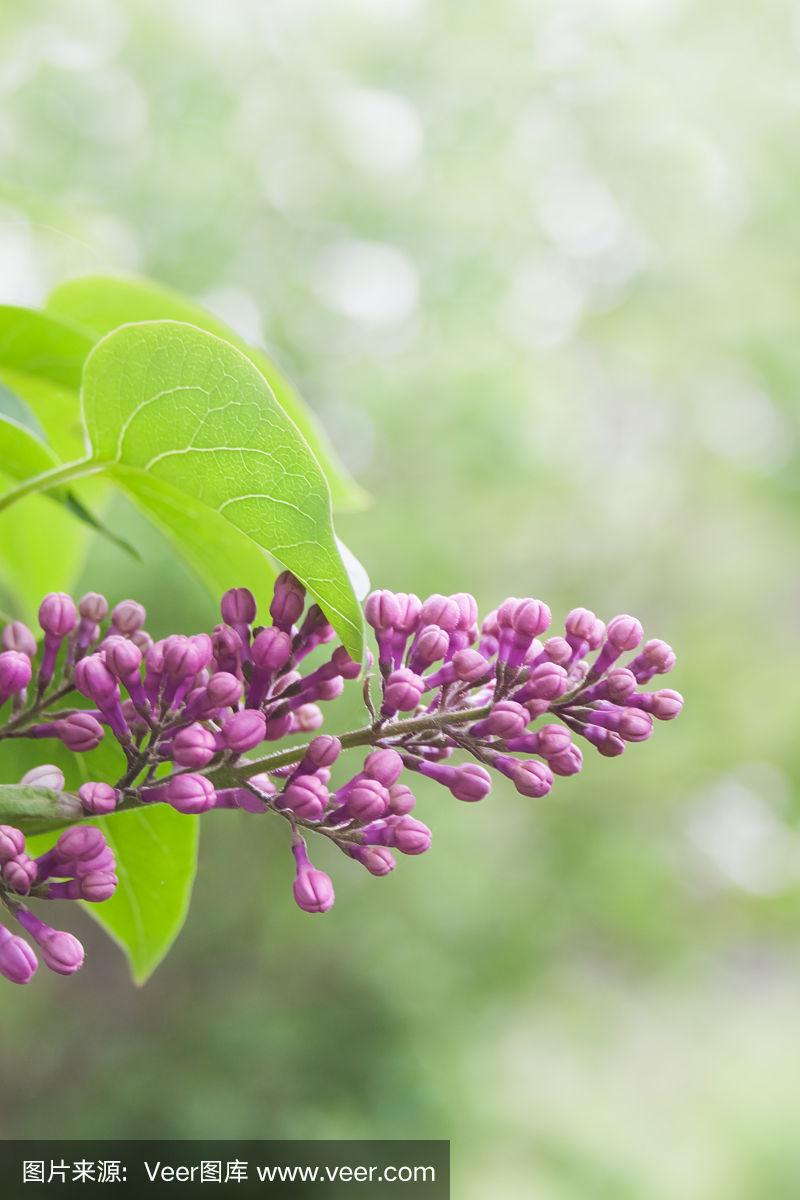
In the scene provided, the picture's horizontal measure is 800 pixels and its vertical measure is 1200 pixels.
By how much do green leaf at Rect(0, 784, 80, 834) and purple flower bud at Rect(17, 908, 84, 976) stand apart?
35mm

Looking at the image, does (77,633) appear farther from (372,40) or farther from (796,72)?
(796,72)

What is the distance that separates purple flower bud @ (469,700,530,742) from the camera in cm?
32

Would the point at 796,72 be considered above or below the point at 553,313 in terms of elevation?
above

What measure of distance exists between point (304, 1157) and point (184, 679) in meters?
3.47

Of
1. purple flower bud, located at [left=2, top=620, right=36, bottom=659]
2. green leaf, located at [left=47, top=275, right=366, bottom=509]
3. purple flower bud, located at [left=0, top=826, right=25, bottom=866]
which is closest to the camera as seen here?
purple flower bud, located at [left=0, top=826, right=25, bottom=866]

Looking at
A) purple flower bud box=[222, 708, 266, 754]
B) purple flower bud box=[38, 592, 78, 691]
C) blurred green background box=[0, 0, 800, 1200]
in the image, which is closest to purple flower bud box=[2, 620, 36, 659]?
purple flower bud box=[38, 592, 78, 691]

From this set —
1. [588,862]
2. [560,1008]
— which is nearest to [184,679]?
[588,862]

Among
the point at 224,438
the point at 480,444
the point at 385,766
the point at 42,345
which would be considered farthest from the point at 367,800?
the point at 480,444

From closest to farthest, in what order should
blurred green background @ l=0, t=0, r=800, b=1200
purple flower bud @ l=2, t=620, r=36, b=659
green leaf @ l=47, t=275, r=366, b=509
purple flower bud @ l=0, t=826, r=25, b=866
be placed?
purple flower bud @ l=0, t=826, r=25, b=866
purple flower bud @ l=2, t=620, r=36, b=659
green leaf @ l=47, t=275, r=366, b=509
blurred green background @ l=0, t=0, r=800, b=1200

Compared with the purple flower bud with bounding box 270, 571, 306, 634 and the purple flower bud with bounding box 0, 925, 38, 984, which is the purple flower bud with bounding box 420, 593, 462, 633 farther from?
the purple flower bud with bounding box 0, 925, 38, 984

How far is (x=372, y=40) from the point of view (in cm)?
335

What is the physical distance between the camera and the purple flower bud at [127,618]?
372mm

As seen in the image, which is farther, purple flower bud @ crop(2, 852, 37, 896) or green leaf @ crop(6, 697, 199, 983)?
green leaf @ crop(6, 697, 199, 983)

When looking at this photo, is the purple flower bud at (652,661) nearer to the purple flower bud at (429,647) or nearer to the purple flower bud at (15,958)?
the purple flower bud at (429,647)
